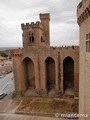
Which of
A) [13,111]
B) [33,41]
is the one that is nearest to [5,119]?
[13,111]

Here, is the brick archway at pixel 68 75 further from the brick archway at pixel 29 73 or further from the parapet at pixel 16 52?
the parapet at pixel 16 52

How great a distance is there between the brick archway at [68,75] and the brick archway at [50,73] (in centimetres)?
224

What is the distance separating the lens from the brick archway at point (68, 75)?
2850 centimetres

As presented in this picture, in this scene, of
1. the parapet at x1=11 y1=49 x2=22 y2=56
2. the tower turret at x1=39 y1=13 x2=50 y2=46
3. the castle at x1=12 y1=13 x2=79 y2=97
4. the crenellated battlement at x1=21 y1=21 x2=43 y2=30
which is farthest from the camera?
the tower turret at x1=39 y1=13 x2=50 y2=46

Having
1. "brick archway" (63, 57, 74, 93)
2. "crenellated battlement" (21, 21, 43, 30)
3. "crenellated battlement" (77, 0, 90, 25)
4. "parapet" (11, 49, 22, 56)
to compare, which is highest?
"crenellated battlement" (21, 21, 43, 30)

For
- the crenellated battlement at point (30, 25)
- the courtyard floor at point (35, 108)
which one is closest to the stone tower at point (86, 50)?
the courtyard floor at point (35, 108)

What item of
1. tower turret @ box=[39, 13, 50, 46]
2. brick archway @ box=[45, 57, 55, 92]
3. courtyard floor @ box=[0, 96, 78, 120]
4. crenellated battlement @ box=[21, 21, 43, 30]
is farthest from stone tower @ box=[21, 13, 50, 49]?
courtyard floor @ box=[0, 96, 78, 120]

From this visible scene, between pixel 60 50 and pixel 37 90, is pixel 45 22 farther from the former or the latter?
pixel 37 90

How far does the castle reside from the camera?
85.1 ft

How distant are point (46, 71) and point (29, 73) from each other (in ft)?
13.3

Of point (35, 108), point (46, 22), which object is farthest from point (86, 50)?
point (46, 22)

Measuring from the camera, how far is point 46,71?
28547 millimetres

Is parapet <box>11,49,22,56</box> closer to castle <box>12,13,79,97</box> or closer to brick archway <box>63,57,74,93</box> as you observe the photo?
castle <box>12,13,79,97</box>

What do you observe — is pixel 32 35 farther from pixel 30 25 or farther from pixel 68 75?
pixel 68 75
